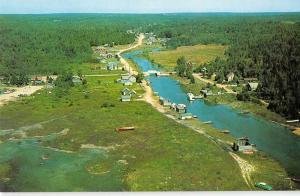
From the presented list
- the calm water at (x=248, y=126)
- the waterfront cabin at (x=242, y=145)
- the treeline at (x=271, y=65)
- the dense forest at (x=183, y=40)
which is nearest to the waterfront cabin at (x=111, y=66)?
the dense forest at (x=183, y=40)

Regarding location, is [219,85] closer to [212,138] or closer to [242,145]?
[212,138]

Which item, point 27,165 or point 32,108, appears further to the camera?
point 32,108

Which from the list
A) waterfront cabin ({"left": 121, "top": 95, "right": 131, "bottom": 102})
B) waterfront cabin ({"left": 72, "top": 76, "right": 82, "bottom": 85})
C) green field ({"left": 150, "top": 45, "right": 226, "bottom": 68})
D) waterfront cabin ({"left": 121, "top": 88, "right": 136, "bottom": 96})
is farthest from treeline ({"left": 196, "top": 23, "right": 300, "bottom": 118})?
waterfront cabin ({"left": 72, "top": 76, "right": 82, "bottom": 85})

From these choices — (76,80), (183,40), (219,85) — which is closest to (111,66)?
(76,80)

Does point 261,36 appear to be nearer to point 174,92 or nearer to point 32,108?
point 174,92

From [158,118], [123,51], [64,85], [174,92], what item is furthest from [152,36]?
[158,118]

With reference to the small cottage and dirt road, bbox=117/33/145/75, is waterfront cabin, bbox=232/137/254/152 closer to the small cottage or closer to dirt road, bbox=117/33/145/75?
dirt road, bbox=117/33/145/75

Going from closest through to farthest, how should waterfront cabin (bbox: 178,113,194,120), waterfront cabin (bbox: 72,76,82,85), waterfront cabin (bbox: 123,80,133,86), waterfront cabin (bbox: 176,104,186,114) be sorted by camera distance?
waterfront cabin (bbox: 178,113,194,120) → waterfront cabin (bbox: 176,104,186,114) → waterfront cabin (bbox: 72,76,82,85) → waterfront cabin (bbox: 123,80,133,86)

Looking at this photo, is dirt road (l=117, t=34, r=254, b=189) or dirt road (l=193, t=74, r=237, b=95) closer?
dirt road (l=117, t=34, r=254, b=189)
